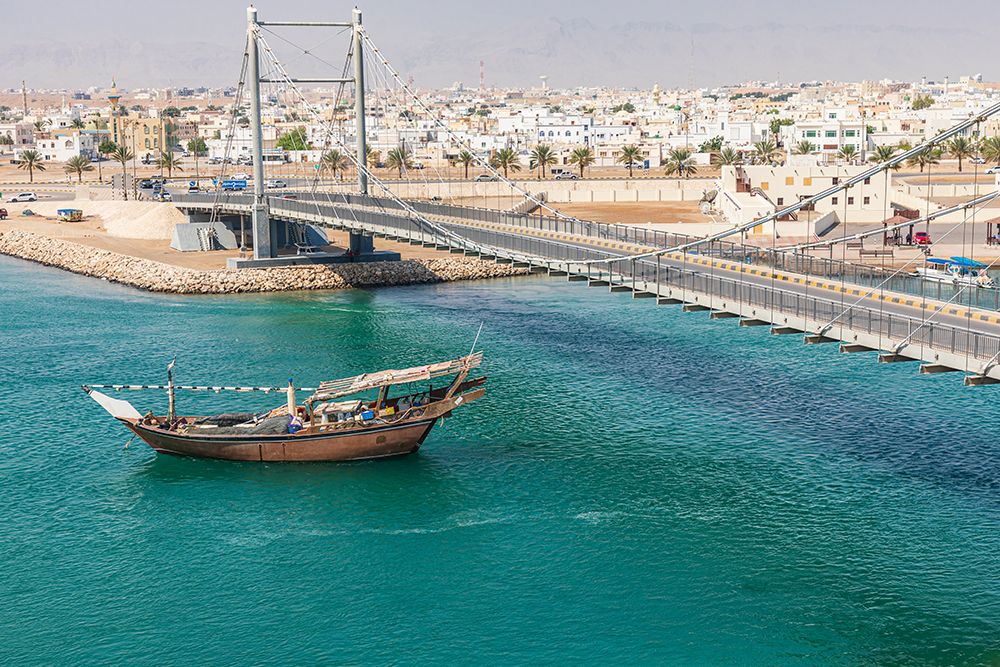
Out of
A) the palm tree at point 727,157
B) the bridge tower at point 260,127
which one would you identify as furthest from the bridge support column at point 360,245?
the palm tree at point 727,157

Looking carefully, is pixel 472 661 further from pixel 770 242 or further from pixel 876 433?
pixel 770 242

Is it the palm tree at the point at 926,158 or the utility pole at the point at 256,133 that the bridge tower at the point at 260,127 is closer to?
the utility pole at the point at 256,133

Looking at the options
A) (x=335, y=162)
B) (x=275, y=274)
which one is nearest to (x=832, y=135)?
(x=335, y=162)

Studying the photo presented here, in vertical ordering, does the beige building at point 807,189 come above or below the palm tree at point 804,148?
below

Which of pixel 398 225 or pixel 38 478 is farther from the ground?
pixel 398 225

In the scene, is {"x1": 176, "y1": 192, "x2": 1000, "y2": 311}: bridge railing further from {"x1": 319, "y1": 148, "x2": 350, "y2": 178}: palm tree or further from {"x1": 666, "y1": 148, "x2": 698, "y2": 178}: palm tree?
{"x1": 666, "y1": 148, "x2": 698, "y2": 178}: palm tree

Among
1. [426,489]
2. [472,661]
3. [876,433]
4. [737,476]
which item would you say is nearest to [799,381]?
[876,433]

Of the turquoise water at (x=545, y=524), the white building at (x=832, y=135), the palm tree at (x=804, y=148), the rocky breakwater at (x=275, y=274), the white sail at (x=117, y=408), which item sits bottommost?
the turquoise water at (x=545, y=524)
